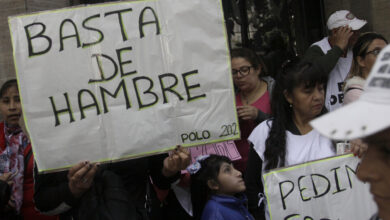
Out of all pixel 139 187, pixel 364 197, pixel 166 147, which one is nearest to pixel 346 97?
pixel 364 197

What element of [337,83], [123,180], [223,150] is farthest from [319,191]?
[337,83]

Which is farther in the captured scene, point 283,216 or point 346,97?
point 346,97

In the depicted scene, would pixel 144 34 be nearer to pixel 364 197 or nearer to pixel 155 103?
pixel 155 103

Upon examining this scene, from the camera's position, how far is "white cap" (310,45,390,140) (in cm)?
116

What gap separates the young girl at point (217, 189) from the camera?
3.29 meters

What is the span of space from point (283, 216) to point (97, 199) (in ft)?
3.49

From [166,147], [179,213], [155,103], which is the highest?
[155,103]

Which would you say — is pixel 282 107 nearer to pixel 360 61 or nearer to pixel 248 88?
pixel 248 88

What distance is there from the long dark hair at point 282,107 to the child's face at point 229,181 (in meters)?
0.50

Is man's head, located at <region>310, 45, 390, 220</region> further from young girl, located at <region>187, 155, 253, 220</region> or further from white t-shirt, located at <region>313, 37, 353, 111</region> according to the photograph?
white t-shirt, located at <region>313, 37, 353, 111</region>

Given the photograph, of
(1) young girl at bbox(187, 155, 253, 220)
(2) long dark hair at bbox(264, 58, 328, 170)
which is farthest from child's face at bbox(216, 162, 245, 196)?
(2) long dark hair at bbox(264, 58, 328, 170)

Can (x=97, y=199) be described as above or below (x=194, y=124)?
below

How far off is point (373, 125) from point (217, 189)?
2321 mm

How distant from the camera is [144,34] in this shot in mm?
2949
